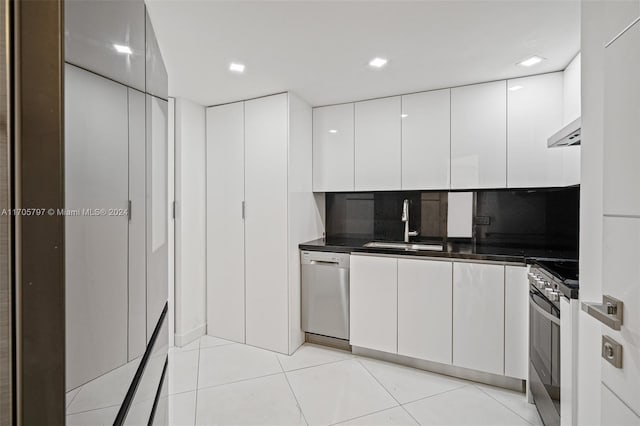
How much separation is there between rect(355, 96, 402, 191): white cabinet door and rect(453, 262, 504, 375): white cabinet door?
1.06 meters

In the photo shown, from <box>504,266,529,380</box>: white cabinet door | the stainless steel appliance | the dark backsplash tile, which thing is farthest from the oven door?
the dark backsplash tile

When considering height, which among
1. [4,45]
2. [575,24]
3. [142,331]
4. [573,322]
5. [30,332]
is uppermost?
[575,24]

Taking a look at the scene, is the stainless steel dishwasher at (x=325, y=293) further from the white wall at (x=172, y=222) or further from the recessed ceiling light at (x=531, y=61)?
the recessed ceiling light at (x=531, y=61)

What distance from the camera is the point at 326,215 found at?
378 centimetres

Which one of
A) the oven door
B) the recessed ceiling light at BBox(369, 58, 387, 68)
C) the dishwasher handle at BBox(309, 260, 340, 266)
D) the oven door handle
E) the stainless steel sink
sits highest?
the recessed ceiling light at BBox(369, 58, 387, 68)

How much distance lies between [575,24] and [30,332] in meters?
2.63

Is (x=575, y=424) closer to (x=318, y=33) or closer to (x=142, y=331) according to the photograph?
(x=142, y=331)

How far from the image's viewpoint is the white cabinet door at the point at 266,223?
3041 mm

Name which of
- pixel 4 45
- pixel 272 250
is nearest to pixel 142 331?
pixel 4 45

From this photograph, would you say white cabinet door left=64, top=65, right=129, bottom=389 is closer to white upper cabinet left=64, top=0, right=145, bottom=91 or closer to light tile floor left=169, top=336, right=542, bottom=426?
white upper cabinet left=64, top=0, right=145, bottom=91

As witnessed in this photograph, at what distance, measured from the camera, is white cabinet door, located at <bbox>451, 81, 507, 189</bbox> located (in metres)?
2.73

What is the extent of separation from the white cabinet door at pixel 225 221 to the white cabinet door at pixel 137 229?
243 cm

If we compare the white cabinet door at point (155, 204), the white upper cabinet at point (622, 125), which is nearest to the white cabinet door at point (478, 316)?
the white upper cabinet at point (622, 125)

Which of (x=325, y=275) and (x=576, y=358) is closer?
(x=576, y=358)
